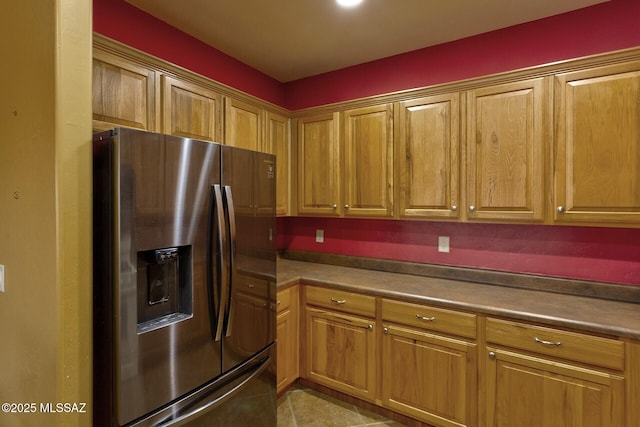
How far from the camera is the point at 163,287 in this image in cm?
140

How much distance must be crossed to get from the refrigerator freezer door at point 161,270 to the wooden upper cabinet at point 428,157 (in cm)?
137

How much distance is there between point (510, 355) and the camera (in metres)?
1.77

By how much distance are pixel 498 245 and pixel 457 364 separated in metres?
0.89

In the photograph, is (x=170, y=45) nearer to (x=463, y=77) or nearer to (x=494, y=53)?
(x=463, y=77)

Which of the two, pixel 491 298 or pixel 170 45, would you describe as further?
pixel 170 45

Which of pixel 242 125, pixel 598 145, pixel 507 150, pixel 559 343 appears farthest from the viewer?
pixel 242 125

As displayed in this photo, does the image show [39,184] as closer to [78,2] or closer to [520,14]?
[78,2]

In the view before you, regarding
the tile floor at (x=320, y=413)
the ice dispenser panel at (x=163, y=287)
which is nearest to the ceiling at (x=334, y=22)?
the ice dispenser panel at (x=163, y=287)

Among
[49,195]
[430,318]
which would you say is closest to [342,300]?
[430,318]

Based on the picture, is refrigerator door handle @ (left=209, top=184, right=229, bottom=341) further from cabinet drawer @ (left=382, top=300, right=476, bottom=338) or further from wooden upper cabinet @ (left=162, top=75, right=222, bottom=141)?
cabinet drawer @ (left=382, top=300, right=476, bottom=338)

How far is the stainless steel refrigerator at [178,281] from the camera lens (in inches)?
47.9

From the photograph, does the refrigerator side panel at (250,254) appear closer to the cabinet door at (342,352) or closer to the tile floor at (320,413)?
the cabinet door at (342,352)

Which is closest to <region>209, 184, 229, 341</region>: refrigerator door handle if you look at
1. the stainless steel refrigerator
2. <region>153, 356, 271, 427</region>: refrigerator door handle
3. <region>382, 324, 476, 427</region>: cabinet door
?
the stainless steel refrigerator

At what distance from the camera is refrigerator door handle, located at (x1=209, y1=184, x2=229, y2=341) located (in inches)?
59.7
